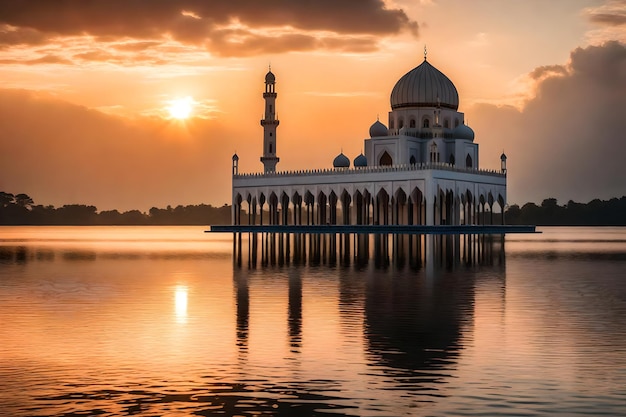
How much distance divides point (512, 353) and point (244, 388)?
124 inches

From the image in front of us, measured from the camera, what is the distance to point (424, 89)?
227 feet

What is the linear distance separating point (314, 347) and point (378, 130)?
61.4 m

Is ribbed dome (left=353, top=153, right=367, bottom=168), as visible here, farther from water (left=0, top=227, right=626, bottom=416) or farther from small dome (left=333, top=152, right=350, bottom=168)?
water (left=0, top=227, right=626, bottom=416)

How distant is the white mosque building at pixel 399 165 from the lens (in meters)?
65.6

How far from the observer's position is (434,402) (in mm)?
7086

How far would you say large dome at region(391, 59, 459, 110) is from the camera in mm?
69438

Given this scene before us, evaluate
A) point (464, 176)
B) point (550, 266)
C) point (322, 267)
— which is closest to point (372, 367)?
point (322, 267)

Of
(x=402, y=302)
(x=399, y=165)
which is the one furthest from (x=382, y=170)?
(x=402, y=302)

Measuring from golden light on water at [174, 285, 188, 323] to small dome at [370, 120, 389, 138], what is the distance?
5338 centimetres

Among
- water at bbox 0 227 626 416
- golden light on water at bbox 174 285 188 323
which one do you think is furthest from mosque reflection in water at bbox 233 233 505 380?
golden light on water at bbox 174 285 188 323

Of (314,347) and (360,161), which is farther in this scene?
(360,161)

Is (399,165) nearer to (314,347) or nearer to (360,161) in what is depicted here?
(360,161)

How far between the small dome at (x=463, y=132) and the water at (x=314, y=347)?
51061 mm

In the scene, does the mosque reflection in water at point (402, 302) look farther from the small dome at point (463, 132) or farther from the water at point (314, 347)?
the small dome at point (463, 132)
